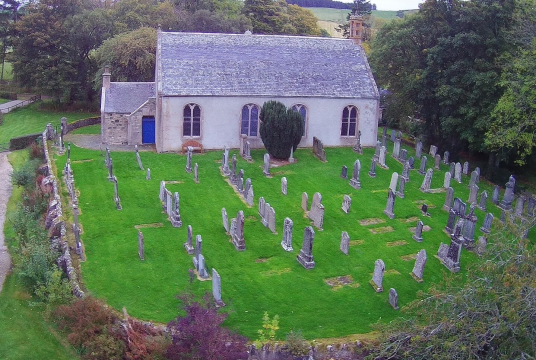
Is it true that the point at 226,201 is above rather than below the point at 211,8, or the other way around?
below

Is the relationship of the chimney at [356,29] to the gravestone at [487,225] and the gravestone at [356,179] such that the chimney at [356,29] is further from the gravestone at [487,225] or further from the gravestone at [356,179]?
the gravestone at [487,225]

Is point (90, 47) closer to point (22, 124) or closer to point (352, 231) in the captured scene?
point (22, 124)

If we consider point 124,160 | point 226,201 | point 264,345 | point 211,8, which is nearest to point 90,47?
point 211,8

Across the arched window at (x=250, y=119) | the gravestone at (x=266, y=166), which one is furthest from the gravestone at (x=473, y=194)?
the arched window at (x=250, y=119)

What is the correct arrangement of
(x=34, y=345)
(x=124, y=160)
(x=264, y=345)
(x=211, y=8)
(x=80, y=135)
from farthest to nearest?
(x=211, y=8)
(x=80, y=135)
(x=124, y=160)
(x=34, y=345)
(x=264, y=345)

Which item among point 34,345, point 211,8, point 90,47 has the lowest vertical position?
point 34,345

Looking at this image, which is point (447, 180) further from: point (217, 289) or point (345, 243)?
point (217, 289)

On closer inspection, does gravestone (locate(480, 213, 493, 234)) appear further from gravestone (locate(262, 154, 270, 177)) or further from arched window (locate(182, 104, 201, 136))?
arched window (locate(182, 104, 201, 136))
